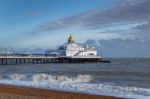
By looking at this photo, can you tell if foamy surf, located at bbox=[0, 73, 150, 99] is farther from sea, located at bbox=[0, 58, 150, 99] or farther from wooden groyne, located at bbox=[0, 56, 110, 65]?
wooden groyne, located at bbox=[0, 56, 110, 65]

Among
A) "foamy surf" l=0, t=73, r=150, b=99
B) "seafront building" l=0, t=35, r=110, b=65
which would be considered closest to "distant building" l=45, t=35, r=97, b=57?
"seafront building" l=0, t=35, r=110, b=65

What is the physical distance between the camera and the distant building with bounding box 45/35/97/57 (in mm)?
93325

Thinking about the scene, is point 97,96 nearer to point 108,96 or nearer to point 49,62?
point 108,96

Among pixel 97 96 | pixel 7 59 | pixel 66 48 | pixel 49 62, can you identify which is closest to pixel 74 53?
pixel 66 48

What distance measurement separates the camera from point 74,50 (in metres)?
95.2

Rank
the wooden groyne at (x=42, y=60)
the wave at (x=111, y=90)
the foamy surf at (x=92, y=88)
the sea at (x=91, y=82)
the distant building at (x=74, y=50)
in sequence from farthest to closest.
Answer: the distant building at (x=74, y=50), the wooden groyne at (x=42, y=60), the sea at (x=91, y=82), the foamy surf at (x=92, y=88), the wave at (x=111, y=90)

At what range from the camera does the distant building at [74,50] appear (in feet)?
306

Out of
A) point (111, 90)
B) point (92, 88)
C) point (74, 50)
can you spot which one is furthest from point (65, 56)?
point (111, 90)

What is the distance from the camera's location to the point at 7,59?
76500 mm

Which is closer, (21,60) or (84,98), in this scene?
(84,98)

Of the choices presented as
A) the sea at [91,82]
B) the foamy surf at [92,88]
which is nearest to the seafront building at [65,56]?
the sea at [91,82]

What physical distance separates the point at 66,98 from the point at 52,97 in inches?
29.4

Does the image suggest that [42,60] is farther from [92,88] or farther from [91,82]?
[92,88]

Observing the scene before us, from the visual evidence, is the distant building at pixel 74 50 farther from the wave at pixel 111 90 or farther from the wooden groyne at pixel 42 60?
the wave at pixel 111 90
